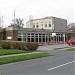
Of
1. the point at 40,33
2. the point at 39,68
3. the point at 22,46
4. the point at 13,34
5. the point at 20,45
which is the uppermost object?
the point at 40,33

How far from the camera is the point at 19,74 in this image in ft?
39.1

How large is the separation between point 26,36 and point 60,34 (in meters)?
15.6

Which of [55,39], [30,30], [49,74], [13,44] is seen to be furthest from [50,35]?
[49,74]

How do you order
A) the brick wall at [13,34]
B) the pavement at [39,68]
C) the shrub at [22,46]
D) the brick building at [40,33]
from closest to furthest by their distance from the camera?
the pavement at [39,68] < the shrub at [22,46] < the brick wall at [13,34] < the brick building at [40,33]

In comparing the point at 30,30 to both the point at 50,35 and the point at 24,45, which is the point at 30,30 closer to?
the point at 50,35

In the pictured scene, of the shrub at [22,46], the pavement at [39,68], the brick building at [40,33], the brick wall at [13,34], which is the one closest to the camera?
the pavement at [39,68]

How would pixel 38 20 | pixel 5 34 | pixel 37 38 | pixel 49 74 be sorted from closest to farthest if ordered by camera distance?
pixel 49 74 → pixel 5 34 → pixel 37 38 → pixel 38 20

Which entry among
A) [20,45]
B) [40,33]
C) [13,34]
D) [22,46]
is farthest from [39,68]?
[40,33]

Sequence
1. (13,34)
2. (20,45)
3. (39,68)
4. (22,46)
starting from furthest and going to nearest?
(13,34) < (20,45) < (22,46) < (39,68)

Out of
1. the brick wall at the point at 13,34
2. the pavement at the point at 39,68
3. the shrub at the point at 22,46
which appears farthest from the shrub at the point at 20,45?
the brick wall at the point at 13,34

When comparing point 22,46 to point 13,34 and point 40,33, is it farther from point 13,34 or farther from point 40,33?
point 40,33

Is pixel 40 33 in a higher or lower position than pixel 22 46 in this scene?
higher

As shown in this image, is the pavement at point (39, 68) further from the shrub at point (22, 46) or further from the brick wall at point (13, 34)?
the brick wall at point (13, 34)

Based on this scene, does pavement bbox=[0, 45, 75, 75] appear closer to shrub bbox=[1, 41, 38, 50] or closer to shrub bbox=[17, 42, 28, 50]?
shrub bbox=[17, 42, 28, 50]
